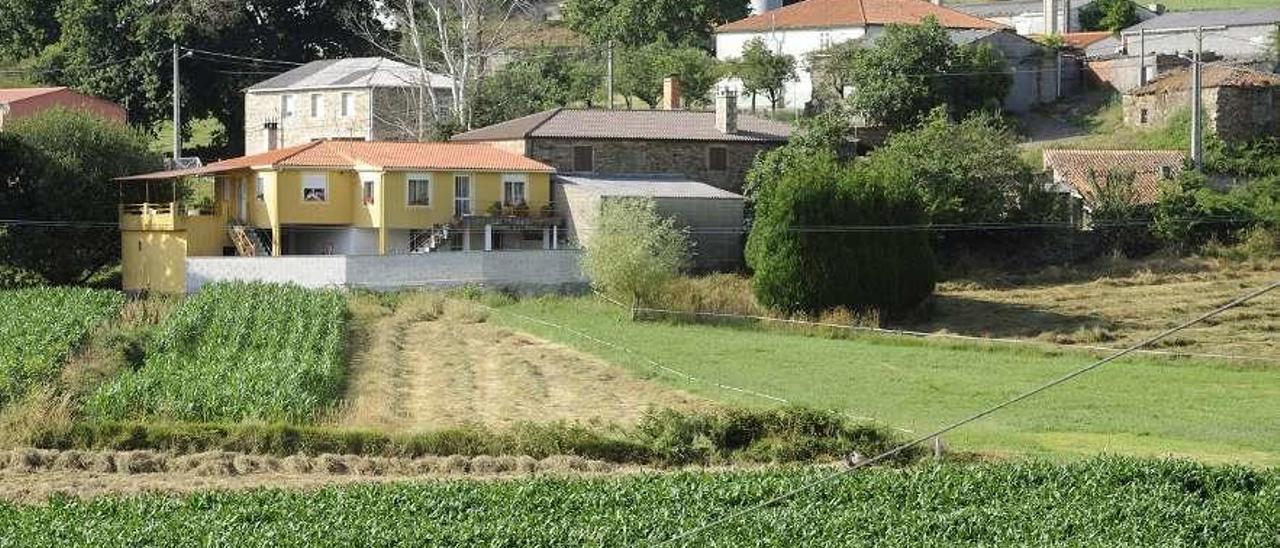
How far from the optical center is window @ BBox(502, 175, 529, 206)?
60.6 m

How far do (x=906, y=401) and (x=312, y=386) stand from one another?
1102 centimetres

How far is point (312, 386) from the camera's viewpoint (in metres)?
38.5

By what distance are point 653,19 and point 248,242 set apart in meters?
31.7

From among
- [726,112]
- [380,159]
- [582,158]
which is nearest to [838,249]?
[726,112]

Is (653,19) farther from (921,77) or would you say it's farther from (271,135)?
(271,135)

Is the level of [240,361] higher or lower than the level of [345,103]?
lower

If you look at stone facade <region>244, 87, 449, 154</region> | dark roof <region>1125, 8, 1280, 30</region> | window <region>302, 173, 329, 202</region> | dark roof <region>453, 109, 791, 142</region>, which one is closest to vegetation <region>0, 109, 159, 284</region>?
window <region>302, 173, 329, 202</region>

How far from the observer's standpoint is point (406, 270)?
181ft

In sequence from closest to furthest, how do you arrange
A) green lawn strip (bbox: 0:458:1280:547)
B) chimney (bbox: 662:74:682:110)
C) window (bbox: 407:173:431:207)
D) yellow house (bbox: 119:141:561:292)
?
1. green lawn strip (bbox: 0:458:1280:547)
2. yellow house (bbox: 119:141:561:292)
3. window (bbox: 407:173:431:207)
4. chimney (bbox: 662:74:682:110)

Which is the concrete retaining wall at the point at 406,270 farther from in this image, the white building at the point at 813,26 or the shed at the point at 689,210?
the white building at the point at 813,26

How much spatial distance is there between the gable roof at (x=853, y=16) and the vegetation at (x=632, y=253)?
24.2 meters

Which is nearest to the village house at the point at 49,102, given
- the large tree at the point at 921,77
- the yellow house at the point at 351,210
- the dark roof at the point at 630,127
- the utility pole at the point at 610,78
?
the yellow house at the point at 351,210

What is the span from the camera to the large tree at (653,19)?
287ft

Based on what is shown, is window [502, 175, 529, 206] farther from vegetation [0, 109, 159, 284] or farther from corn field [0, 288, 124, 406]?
corn field [0, 288, 124, 406]
